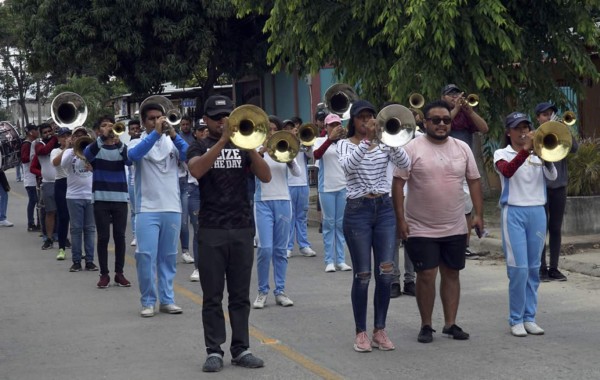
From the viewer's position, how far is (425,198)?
26.7 feet

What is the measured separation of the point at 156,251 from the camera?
392 inches

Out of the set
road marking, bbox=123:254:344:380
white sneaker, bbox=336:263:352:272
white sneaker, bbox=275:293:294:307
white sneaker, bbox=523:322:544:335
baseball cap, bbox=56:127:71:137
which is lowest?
road marking, bbox=123:254:344:380

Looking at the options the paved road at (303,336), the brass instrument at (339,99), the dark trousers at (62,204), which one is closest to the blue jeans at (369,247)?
the paved road at (303,336)

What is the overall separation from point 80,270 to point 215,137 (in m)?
6.45

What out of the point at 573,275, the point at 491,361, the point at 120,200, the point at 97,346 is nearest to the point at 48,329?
the point at 97,346

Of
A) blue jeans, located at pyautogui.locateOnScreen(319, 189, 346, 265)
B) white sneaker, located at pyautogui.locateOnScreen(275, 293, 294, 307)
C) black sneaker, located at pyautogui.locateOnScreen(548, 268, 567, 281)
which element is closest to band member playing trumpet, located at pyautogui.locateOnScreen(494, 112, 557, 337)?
white sneaker, located at pyautogui.locateOnScreen(275, 293, 294, 307)

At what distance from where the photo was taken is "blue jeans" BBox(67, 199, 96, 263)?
13445 millimetres

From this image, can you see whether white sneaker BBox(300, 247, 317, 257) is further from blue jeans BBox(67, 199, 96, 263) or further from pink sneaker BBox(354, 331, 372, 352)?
pink sneaker BBox(354, 331, 372, 352)

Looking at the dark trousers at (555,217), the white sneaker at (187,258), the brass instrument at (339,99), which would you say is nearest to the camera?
the dark trousers at (555,217)

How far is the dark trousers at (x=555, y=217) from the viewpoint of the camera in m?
11.3

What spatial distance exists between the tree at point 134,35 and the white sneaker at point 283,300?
1695 centimetres

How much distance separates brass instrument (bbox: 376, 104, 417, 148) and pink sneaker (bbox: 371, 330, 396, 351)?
4.81 ft

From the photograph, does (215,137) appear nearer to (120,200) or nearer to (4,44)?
(120,200)

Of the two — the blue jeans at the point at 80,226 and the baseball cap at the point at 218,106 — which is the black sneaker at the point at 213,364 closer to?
the baseball cap at the point at 218,106
